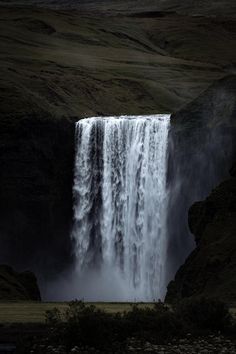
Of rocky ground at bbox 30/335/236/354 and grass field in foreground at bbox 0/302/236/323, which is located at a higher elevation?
grass field in foreground at bbox 0/302/236/323

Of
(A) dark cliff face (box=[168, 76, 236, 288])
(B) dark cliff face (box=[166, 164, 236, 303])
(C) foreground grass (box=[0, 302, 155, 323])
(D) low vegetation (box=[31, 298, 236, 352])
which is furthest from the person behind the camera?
(A) dark cliff face (box=[168, 76, 236, 288])

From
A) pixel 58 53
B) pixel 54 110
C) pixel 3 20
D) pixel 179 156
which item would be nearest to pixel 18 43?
pixel 58 53

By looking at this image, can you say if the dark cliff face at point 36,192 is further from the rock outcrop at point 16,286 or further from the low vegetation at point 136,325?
the low vegetation at point 136,325

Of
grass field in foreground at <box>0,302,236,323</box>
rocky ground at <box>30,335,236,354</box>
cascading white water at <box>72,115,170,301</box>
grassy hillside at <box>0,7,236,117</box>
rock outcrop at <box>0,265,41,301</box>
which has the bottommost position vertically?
rocky ground at <box>30,335,236,354</box>

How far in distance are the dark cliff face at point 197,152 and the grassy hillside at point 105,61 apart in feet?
40.7

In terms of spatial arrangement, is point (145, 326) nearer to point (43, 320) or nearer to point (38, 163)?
point (43, 320)

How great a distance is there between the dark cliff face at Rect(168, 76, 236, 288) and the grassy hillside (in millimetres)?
12408

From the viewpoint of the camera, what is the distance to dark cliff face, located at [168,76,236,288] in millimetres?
43062

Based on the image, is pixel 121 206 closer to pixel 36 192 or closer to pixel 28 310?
pixel 36 192

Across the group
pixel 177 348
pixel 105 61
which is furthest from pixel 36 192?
pixel 177 348

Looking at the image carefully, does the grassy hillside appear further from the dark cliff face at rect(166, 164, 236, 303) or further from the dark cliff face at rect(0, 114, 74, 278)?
the dark cliff face at rect(166, 164, 236, 303)

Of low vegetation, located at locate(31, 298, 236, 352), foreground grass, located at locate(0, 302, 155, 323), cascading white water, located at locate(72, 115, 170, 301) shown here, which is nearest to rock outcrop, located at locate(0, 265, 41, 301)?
foreground grass, located at locate(0, 302, 155, 323)

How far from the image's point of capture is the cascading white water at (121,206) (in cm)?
4978

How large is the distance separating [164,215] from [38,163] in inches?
372
